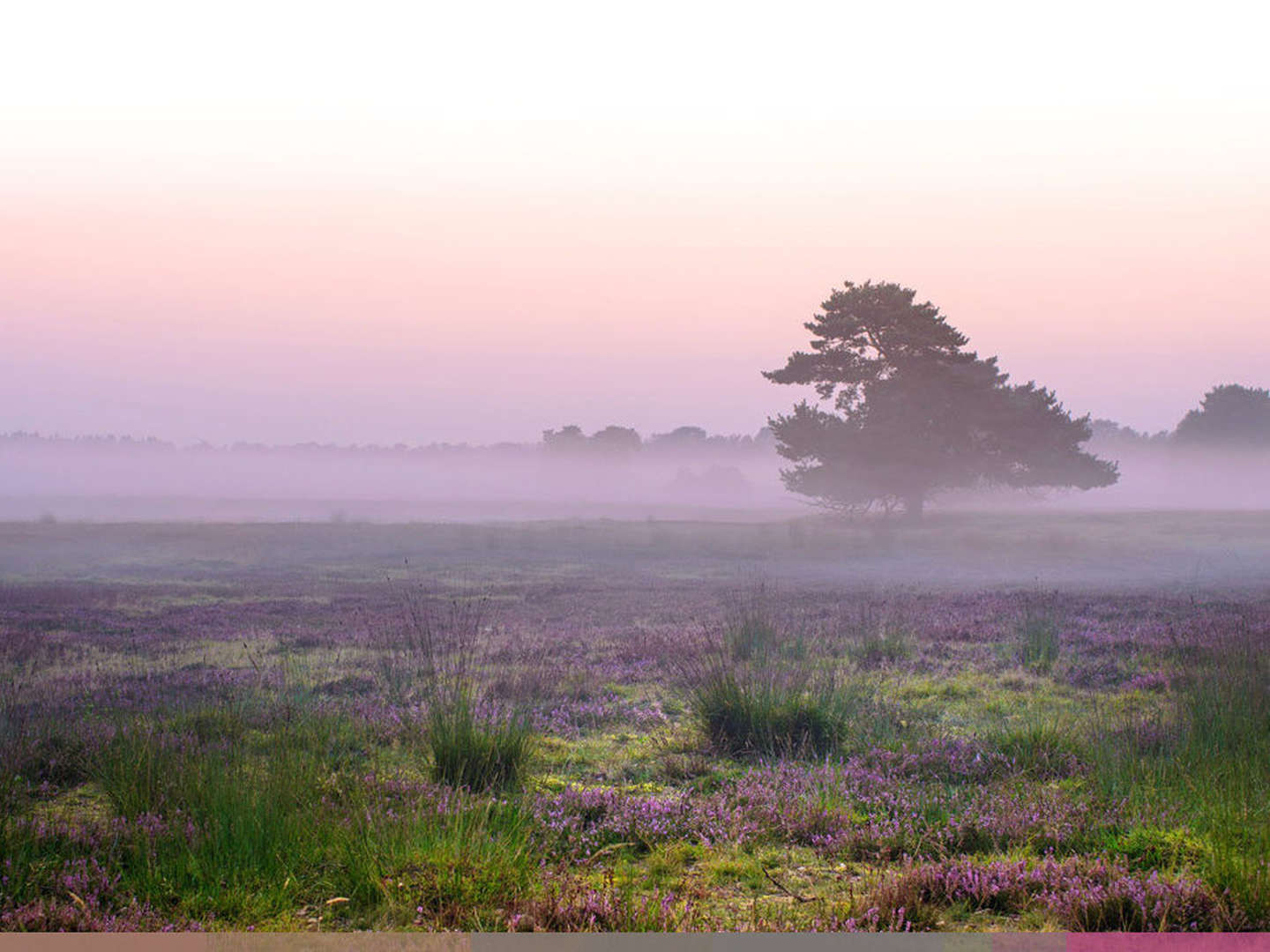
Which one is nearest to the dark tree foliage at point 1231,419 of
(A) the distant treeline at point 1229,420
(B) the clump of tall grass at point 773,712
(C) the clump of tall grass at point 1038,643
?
(A) the distant treeline at point 1229,420

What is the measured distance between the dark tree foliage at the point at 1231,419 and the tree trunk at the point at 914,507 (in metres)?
63.9

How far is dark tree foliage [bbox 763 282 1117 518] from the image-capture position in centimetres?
5144

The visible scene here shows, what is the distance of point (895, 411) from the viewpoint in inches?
2007

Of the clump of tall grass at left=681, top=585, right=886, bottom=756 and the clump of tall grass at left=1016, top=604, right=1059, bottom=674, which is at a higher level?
the clump of tall grass at left=681, top=585, right=886, bottom=756

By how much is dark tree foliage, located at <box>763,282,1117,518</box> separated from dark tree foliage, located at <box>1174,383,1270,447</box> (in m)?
59.3

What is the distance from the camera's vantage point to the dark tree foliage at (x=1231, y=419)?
319 feet

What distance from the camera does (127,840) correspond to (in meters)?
5.23

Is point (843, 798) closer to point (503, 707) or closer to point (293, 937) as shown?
point (503, 707)

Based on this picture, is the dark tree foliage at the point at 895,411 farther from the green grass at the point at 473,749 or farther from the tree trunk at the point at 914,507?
the green grass at the point at 473,749

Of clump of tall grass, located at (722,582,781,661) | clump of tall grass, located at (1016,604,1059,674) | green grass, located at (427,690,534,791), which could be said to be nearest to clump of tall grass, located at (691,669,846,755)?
green grass, located at (427,690,534,791)

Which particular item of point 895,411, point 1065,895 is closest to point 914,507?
point 895,411

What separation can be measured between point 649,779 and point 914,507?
52.3 m

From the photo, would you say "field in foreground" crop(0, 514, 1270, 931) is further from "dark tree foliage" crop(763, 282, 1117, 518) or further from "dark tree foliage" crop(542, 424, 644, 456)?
"dark tree foliage" crop(542, 424, 644, 456)

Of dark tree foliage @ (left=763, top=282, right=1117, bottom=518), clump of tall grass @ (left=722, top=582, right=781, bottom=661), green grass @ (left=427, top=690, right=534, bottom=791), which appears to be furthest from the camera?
dark tree foliage @ (left=763, top=282, right=1117, bottom=518)
